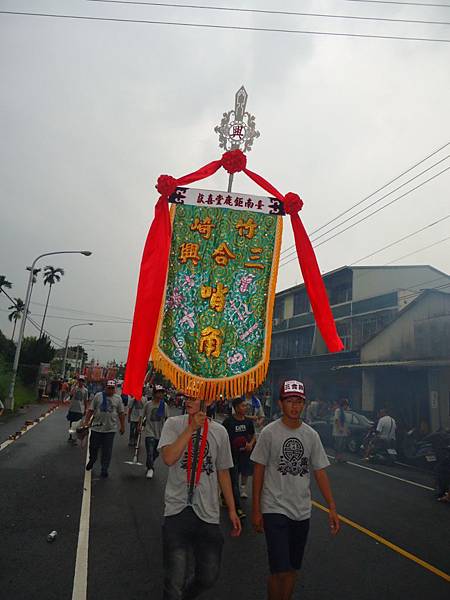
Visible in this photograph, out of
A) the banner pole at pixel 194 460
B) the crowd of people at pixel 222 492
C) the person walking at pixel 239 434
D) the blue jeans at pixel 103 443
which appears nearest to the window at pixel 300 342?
the blue jeans at pixel 103 443

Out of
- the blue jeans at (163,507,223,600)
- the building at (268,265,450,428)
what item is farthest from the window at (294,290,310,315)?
the blue jeans at (163,507,223,600)

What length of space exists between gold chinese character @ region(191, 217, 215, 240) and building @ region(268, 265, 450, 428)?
1892cm

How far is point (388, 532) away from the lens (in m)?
6.04

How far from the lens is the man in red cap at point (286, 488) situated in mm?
3217

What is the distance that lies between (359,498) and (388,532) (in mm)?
2066

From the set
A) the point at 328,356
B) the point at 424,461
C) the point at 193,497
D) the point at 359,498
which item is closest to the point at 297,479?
the point at 193,497

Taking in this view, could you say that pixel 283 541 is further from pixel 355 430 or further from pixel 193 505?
pixel 355 430

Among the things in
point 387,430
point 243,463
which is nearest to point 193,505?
point 243,463

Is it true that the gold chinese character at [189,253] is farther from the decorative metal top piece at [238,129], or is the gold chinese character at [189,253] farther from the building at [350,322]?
the building at [350,322]

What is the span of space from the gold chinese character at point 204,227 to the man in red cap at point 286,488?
59.6 inches

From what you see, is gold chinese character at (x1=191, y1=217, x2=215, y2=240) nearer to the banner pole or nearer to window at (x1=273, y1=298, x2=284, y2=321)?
the banner pole

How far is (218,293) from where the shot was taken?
3.89 metres

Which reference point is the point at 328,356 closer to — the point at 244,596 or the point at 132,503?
the point at 132,503

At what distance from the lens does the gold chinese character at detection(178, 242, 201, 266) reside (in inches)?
154
